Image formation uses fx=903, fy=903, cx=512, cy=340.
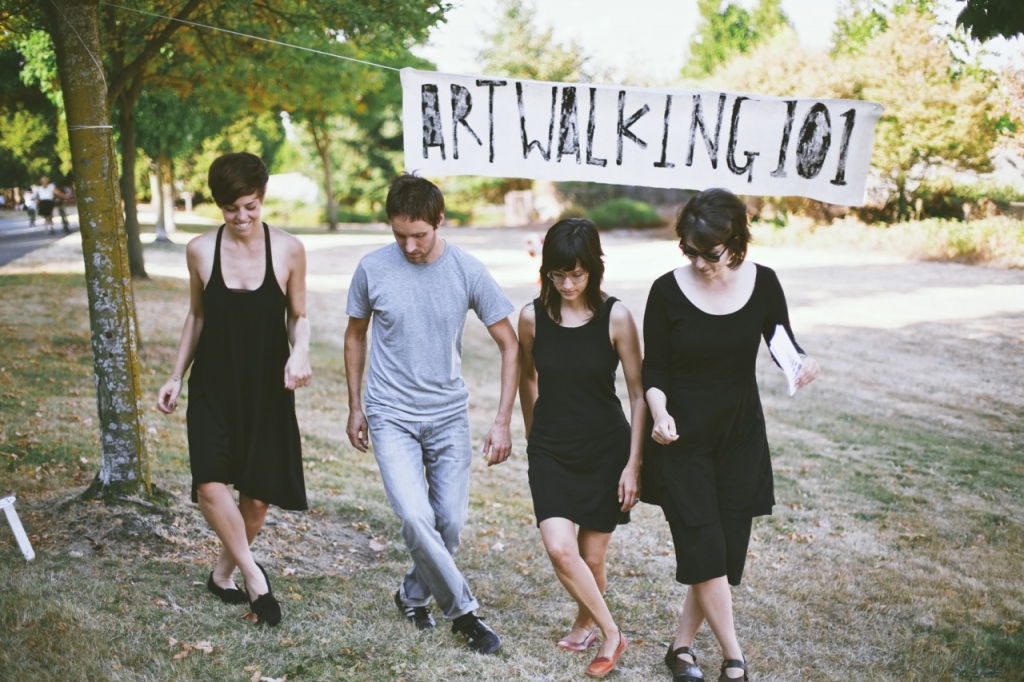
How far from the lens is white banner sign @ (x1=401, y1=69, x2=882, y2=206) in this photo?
4480 mm

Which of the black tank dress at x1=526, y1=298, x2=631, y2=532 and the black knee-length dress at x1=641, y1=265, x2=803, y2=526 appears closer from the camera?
the black knee-length dress at x1=641, y1=265, x2=803, y2=526

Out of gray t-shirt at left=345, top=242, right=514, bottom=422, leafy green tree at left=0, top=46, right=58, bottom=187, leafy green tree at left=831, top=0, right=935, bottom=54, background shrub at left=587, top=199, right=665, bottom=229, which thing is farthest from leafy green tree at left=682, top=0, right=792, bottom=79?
gray t-shirt at left=345, top=242, right=514, bottom=422

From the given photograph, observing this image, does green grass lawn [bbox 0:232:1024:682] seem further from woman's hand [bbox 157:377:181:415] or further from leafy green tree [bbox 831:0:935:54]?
leafy green tree [bbox 831:0:935:54]

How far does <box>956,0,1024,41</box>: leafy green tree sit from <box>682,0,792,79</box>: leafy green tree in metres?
51.5

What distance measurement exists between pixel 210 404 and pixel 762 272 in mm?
2427

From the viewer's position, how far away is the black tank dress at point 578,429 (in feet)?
12.3

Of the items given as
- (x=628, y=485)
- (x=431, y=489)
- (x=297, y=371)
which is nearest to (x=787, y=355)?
(x=628, y=485)

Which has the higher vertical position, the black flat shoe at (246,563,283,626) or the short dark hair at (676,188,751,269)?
the short dark hair at (676,188,751,269)

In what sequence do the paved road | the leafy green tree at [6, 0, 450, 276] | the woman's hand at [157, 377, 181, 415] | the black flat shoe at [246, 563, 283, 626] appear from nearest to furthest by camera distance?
the woman's hand at [157, 377, 181, 415], the black flat shoe at [246, 563, 283, 626], the leafy green tree at [6, 0, 450, 276], the paved road

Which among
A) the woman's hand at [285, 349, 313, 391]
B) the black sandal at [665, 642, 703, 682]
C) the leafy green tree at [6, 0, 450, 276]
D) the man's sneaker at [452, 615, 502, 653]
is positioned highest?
the leafy green tree at [6, 0, 450, 276]

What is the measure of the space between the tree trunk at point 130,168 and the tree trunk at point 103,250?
5.42 meters

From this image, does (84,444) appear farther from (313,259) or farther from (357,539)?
(313,259)

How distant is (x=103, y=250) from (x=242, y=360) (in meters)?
1.48

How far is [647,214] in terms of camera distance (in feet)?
125
